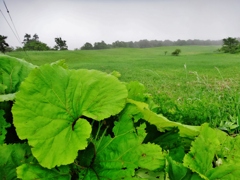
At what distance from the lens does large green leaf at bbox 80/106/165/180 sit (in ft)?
2.47

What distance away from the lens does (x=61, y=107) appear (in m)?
0.77

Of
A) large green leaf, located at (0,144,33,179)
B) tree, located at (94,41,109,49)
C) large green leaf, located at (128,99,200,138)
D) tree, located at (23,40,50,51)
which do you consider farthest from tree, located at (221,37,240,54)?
large green leaf, located at (0,144,33,179)

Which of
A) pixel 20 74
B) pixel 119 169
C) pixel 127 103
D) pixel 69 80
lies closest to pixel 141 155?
pixel 119 169

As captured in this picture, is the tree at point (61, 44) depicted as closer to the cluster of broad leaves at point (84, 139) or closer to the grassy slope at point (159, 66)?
the grassy slope at point (159, 66)

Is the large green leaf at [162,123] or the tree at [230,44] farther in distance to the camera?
the tree at [230,44]

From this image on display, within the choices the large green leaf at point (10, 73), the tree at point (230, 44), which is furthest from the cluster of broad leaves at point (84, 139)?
the tree at point (230, 44)

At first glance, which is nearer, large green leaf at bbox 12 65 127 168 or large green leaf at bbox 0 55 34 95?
large green leaf at bbox 12 65 127 168

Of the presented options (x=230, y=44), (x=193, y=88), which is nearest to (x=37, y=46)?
(x=230, y=44)

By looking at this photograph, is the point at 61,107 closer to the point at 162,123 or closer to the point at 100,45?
the point at 162,123

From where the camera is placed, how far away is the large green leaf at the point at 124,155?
29.7 inches

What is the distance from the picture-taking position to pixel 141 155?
2.51ft

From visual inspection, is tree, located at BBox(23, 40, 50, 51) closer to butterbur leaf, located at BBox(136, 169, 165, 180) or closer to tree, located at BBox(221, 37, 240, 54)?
tree, located at BBox(221, 37, 240, 54)

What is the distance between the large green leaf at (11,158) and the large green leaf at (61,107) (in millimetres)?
138

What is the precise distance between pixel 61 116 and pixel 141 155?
250 millimetres
